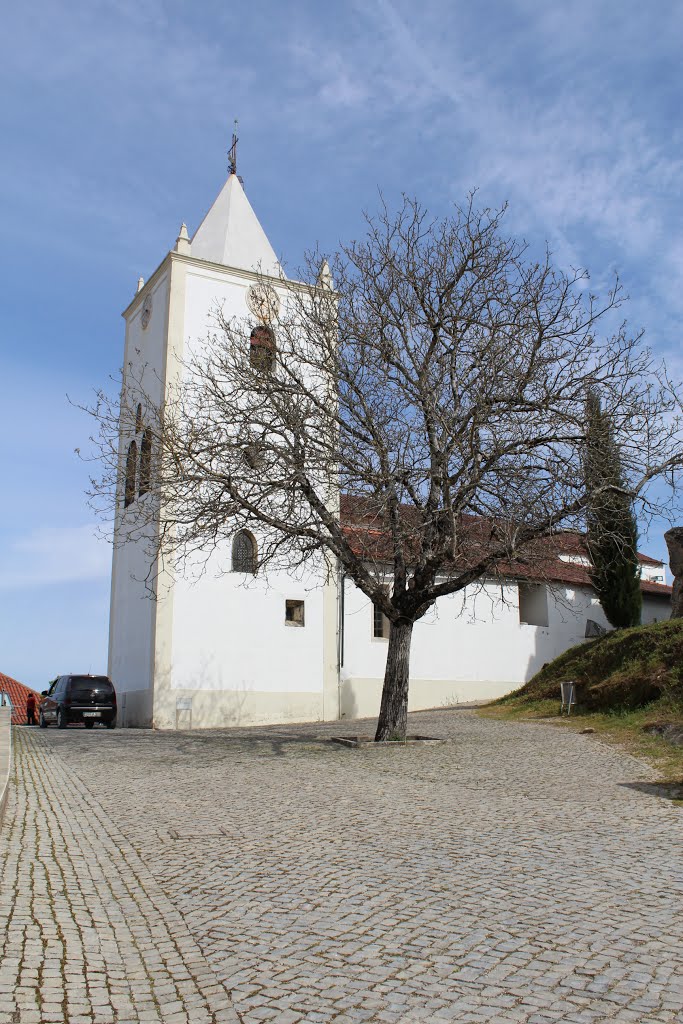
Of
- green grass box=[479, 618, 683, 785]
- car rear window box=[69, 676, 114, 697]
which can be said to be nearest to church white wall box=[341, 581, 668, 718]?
green grass box=[479, 618, 683, 785]

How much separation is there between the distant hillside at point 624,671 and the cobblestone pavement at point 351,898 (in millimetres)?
6298

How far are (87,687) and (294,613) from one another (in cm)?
619

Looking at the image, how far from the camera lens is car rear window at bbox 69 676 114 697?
23781 millimetres

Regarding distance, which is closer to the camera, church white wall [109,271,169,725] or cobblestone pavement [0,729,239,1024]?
cobblestone pavement [0,729,239,1024]


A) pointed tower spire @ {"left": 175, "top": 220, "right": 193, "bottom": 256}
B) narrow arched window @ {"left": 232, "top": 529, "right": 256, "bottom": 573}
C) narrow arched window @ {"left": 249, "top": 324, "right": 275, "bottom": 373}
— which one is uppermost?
pointed tower spire @ {"left": 175, "top": 220, "right": 193, "bottom": 256}

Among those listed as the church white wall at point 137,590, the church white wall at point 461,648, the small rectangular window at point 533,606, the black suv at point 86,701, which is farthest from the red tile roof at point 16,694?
the small rectangular window at point 533,606

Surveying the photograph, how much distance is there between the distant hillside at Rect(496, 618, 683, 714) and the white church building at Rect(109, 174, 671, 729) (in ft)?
7.14

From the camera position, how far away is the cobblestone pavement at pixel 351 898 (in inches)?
175

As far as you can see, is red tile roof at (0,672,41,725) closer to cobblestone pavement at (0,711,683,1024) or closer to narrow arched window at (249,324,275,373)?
narrow arched window at (249,324,275,373)

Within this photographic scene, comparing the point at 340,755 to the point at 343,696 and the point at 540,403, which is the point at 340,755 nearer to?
the point at 540,403

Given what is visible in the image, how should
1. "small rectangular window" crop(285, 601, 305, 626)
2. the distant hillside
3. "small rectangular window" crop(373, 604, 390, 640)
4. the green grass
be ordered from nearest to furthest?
the green grass, the distant hillside, "small rectangular window" crop(285, 601, 305, 626), "small rectangular window" crop(373, 604, 390, 640)

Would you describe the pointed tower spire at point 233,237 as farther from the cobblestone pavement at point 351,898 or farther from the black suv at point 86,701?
the cobblestone pavement at point 351,898

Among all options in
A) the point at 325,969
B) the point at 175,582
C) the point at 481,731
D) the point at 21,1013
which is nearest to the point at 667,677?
the point at 481,731

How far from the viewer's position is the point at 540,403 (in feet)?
48.0
